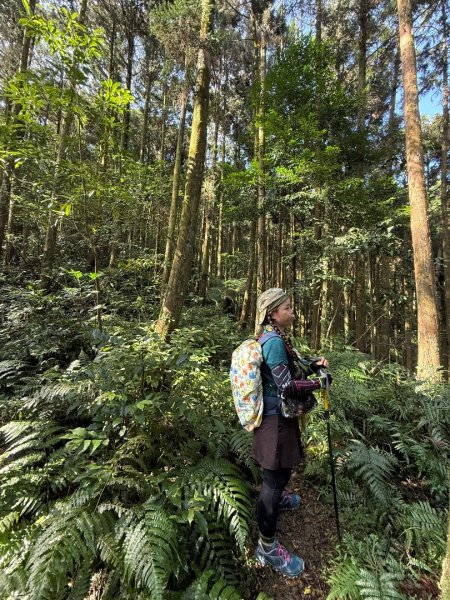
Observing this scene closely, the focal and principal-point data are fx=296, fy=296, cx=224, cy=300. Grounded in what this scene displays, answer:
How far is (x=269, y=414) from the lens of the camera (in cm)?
234

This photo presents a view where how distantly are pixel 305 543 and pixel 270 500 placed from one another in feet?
2.63

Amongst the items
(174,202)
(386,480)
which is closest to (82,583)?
(386,480)

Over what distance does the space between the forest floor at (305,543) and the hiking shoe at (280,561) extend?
54mm

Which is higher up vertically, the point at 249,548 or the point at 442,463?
the point at 442,463

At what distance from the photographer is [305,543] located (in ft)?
8.86

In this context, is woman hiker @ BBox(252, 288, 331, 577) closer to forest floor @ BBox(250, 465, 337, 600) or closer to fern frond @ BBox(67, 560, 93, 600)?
forest floor @ BBox(250, 465, 337, 600)

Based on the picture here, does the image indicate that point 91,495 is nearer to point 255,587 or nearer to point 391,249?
point 255,587

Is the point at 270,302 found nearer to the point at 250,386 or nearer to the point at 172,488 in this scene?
the point at 250,386

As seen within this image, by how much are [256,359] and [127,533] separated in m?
1.54

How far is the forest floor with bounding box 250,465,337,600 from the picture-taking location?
231 centimetres

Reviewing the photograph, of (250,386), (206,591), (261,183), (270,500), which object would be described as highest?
(261,183)

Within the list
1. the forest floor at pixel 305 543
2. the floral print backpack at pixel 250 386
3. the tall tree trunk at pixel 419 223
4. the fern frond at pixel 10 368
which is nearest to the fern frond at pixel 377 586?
the forest floor at pixel 305 543

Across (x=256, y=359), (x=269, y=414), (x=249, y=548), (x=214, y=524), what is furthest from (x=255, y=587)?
(x=256, y=359)

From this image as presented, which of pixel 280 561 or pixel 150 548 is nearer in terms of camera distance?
pixel 150 548
